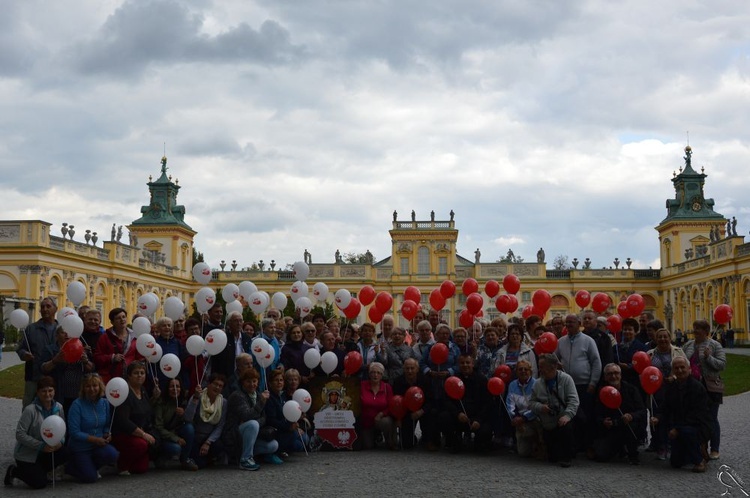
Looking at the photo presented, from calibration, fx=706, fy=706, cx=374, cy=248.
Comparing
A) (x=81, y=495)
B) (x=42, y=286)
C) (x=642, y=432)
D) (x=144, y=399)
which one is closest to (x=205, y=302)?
(x=144, y=399)

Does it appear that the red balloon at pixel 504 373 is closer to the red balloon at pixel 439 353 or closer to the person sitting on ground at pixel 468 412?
the person sitting on ground at pixel 468 412

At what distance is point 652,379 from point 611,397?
49 cm

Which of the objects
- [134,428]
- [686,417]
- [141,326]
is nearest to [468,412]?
[686,417]

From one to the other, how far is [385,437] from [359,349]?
3.96 feet

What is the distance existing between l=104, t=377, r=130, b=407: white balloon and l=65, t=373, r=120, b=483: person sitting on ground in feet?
0.47

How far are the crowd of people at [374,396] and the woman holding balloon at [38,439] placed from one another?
1cm

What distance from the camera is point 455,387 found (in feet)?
27.9

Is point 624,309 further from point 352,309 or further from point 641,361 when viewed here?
point 352,309

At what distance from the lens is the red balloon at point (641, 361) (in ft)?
27.1

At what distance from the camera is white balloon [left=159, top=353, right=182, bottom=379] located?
25.4ft

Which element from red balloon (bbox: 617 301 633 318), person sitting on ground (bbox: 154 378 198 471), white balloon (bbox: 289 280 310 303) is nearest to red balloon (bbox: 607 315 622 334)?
red balloon (bbox: 617 301 633 318)

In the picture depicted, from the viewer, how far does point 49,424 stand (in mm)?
6680

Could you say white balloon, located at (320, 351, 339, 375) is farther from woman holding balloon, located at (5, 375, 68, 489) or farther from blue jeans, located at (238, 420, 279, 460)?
woman holding balloon, located at (5, 375, 68, 489)

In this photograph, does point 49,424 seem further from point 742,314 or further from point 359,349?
point 742,314
